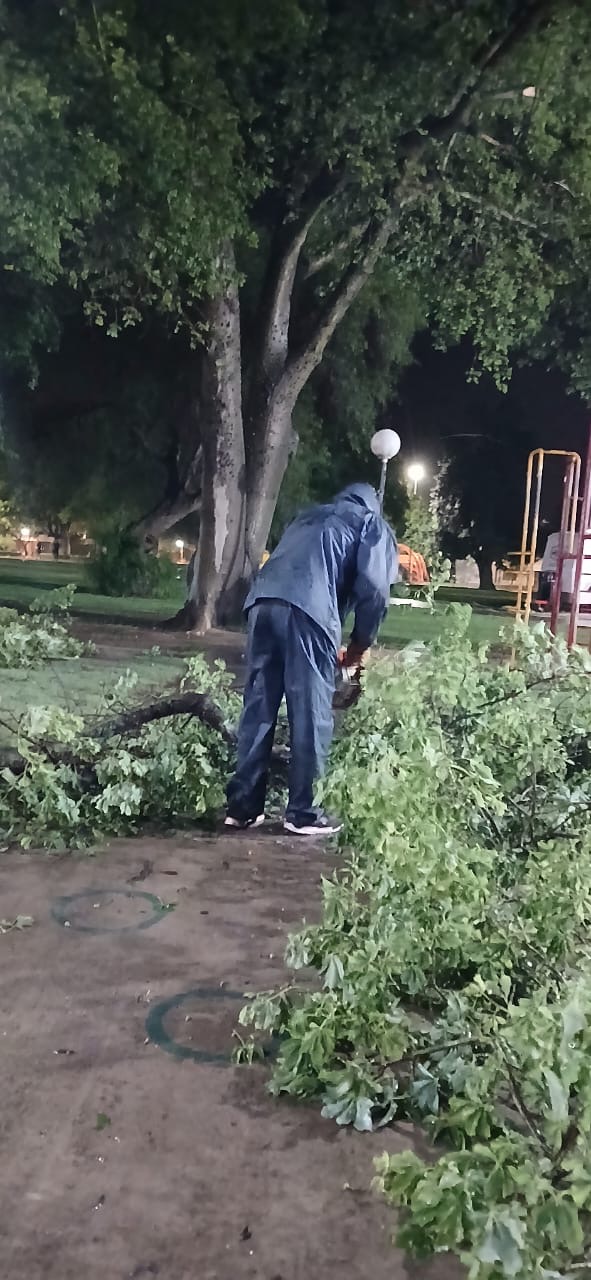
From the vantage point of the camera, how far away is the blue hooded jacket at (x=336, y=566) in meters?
2.77

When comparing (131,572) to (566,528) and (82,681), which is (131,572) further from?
(566,528)

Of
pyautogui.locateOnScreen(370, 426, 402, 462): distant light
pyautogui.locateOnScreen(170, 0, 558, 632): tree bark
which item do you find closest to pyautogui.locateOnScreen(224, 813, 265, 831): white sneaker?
pyautogui.locateOnScreen(170, 0, 558, 632): tree bark

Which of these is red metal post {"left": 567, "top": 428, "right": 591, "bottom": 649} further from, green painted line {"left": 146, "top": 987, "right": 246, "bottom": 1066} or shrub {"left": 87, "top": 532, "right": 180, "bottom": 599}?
green painted line {"left": 146, "top": 987, "right": 246, "bottom": 1066}

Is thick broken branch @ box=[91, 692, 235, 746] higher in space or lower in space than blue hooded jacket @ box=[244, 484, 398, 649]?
lower

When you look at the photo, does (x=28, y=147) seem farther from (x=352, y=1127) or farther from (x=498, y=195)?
(x=352, y=1127)

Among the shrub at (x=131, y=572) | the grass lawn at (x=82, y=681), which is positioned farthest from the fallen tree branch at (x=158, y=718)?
the shrub at (x=131, y=572)

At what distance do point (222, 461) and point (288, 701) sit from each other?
12.6 feet

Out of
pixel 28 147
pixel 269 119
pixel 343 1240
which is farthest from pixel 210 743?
pixel 269 119

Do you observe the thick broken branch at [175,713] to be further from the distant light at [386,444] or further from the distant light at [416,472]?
the distant light at [416,472]

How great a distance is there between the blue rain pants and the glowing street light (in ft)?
21.6

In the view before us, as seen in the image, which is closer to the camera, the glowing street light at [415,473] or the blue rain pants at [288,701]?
the blue rain pants at [288,701]

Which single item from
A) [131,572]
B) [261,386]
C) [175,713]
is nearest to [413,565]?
[261,386]

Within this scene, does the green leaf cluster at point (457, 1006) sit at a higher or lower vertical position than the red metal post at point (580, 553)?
lower

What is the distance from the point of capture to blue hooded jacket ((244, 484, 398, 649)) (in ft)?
9.09
